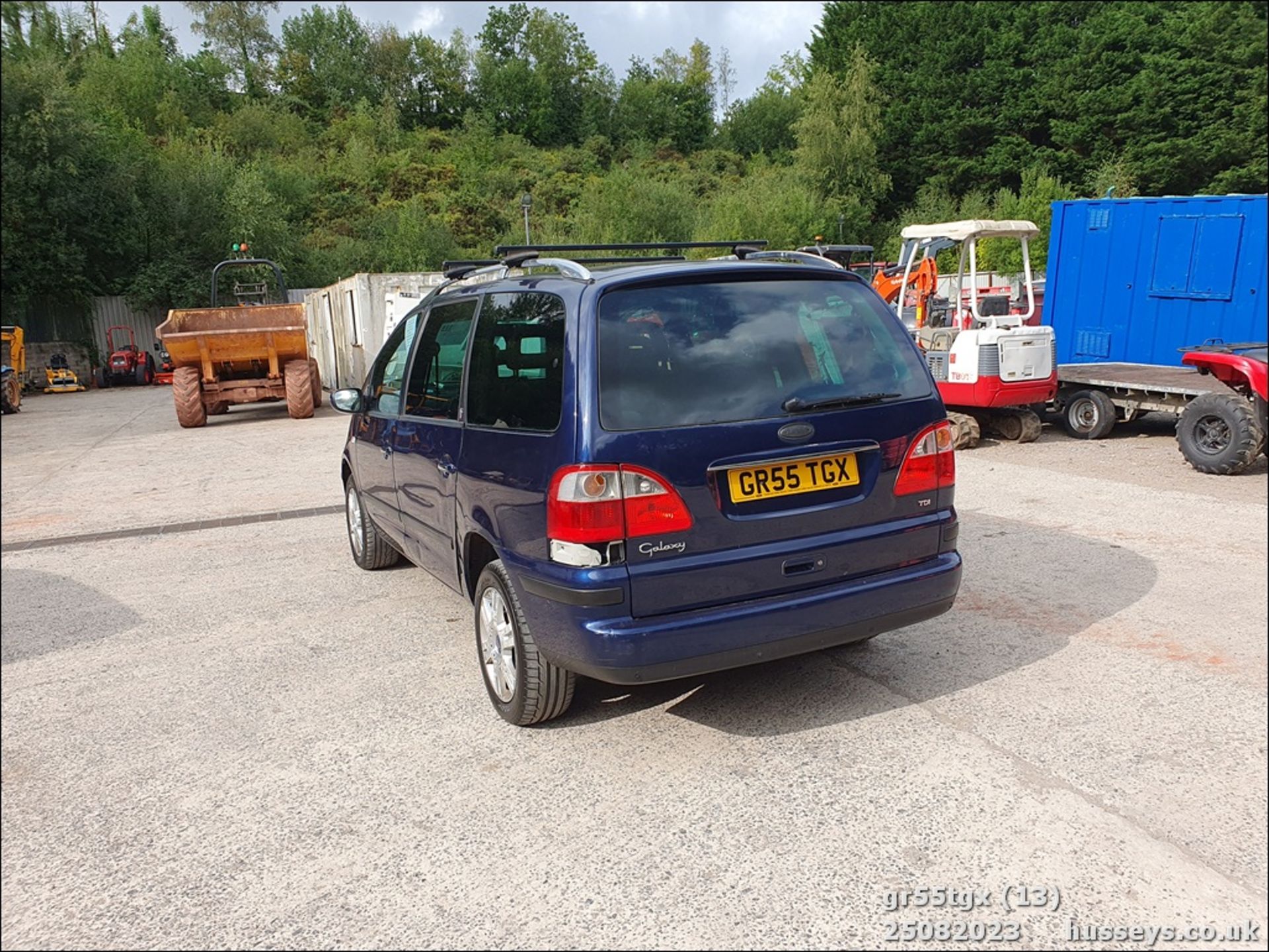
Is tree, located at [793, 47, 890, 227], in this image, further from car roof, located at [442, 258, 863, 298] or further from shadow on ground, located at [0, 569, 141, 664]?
car roof, located at [442, 258, 863, 298]

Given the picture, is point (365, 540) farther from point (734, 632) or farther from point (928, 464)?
point (928, 464)

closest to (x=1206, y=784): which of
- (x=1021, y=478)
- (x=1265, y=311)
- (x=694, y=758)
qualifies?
(x=694, y=758)

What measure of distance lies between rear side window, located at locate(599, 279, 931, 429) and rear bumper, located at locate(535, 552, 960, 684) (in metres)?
0.68

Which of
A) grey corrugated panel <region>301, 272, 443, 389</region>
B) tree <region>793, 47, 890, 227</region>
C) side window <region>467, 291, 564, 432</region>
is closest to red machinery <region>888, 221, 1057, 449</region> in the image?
side window <region>467, 291, 564, 432</region>

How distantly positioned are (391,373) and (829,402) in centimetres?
278

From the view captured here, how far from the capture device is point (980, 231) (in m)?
10.5

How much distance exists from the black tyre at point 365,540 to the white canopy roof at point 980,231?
7476mm

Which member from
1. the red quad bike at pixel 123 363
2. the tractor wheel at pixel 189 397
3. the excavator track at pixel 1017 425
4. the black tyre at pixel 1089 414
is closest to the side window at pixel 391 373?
the red quad bike at pixel 123 363

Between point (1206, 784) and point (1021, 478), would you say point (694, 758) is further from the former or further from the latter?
point (1021, 478)

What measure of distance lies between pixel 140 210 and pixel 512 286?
1.71 metres

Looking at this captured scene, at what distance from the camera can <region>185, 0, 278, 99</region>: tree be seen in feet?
6.45

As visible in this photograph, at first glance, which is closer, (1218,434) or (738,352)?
(738,352)

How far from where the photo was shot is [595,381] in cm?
315

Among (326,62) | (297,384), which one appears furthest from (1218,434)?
(297,384)
